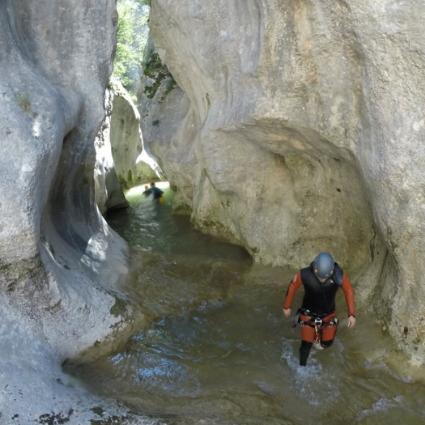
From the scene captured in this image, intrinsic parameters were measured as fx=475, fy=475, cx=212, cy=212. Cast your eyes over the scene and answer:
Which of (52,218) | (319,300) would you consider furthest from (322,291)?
(52,218)

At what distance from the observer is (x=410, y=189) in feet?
18.4

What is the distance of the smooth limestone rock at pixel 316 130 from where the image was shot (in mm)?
5559

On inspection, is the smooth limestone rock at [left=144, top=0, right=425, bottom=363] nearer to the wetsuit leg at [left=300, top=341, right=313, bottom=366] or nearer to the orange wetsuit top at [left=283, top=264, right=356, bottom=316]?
the orange wetsuit top at [left=283, top=264, right=356, bottom=316]

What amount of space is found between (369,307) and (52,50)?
666cm

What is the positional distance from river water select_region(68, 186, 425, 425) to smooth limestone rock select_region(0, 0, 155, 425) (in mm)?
534

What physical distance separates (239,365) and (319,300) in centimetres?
146

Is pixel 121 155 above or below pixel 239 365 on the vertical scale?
below

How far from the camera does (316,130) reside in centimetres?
691

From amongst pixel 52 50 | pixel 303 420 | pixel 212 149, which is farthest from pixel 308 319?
pixel 52 50

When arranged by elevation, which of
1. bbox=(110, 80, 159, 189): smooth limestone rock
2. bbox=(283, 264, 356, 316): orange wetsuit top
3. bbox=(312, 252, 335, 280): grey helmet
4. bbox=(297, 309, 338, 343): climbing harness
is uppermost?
bbox=(312, 252, 335, 280): grey helmet

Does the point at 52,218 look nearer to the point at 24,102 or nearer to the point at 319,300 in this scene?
the point at 24,102

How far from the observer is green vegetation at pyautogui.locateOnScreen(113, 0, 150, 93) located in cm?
2622

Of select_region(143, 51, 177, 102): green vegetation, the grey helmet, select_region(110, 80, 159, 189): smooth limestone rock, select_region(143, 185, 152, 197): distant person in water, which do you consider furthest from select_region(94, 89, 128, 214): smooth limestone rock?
the grey helmet

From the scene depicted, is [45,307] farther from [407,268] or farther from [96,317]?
[407,268]
